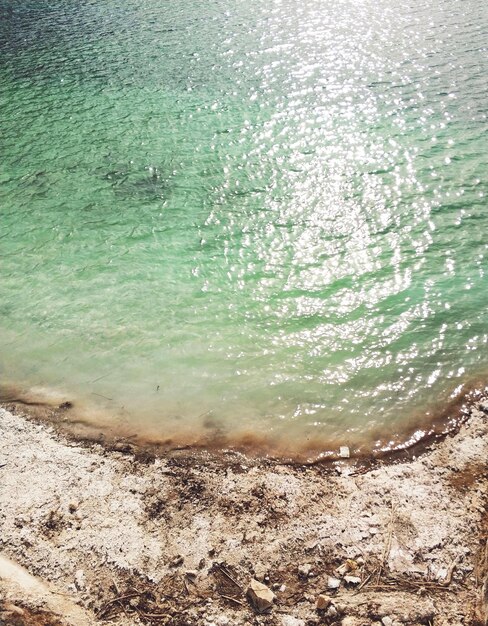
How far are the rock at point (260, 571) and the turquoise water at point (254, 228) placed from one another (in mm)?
1342

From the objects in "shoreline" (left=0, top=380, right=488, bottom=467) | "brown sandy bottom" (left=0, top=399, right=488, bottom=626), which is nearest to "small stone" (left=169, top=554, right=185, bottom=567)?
"brown sandy bottom" (left=0, top=399, right=488, bottom=626)

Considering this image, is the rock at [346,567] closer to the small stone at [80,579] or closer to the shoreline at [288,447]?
the shoreline at [288,447]

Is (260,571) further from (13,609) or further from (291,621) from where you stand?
(13,609)

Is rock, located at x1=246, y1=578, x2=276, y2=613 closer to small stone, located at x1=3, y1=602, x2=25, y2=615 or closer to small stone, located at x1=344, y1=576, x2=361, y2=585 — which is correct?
small stone, located at x1=344, y1=576, x2=361, y2=585

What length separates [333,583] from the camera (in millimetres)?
4145

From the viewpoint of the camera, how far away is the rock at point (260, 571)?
424 cm

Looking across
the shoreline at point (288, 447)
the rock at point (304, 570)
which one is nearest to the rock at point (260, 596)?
the rock at point (304, 570)

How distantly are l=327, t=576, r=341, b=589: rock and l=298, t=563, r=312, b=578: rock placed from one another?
168 millimetres

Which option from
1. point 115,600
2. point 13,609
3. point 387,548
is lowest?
point 387,548

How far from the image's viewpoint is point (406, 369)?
6117 mm

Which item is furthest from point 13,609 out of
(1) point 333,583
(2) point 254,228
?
(2) point 254,228

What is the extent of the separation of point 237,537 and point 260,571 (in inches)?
14.4

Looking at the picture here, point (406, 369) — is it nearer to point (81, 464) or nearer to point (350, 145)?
point (81, 464)

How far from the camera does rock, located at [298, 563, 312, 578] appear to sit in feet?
13.9
